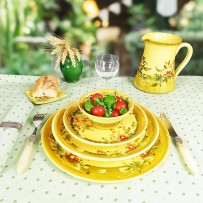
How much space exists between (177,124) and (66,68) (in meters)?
0.45

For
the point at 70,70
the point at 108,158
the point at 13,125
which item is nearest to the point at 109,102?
the point at 108,158

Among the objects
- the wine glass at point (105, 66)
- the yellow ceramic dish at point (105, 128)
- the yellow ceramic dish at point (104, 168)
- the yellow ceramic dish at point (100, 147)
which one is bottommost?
the yellow ceramic dish at point (104, 168)

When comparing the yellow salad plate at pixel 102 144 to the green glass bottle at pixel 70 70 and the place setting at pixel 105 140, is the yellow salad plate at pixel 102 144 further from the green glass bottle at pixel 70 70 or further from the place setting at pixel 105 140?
the green glass bottle at pixel 70 70

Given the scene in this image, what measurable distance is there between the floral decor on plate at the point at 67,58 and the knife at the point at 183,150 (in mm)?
397

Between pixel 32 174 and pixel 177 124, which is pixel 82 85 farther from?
pixel 32 174

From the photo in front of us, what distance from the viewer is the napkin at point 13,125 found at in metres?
0.70

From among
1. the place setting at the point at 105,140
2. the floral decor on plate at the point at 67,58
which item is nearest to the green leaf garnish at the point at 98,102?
the place setting at the point at 105,140

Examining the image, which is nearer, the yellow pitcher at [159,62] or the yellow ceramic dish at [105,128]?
the yellow ceramic dish at [105,128]

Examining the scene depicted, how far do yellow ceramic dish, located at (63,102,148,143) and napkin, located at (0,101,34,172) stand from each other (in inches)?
5.0

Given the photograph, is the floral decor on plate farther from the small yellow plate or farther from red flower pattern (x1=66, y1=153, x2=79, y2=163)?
red flower pattern (x1=66, y1=153, x2=79, y2=163)

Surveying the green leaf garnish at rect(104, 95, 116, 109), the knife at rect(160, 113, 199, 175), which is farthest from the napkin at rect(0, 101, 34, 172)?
the knife at rect(160, 113, 199, 175)

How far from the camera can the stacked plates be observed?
2.14 ft

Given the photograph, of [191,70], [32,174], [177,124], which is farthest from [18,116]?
[191,70]

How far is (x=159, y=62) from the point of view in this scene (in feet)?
3.32
